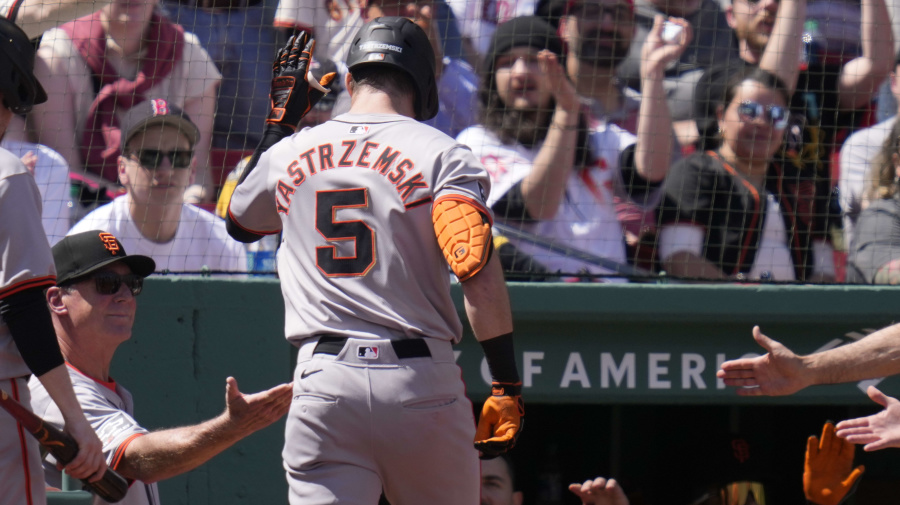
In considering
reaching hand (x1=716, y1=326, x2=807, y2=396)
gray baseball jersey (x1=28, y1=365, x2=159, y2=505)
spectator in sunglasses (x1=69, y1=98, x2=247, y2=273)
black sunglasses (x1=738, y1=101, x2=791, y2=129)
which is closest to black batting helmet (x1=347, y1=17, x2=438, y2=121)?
gray baseball jersey (x1=28, y1=365, x2=159, y2=505)

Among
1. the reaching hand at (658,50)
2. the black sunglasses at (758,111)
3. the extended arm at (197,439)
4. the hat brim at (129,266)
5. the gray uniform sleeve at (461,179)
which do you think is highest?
the reaching hand at (658,50)

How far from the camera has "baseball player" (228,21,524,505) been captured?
264 centimetres

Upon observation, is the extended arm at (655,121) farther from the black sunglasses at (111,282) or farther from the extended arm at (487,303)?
the black sunglasses at (111,282)

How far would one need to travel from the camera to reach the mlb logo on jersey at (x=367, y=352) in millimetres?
2674

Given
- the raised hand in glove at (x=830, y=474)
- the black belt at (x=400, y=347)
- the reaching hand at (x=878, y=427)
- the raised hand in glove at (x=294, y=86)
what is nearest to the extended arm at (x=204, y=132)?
the raised hand in glove at (x=294, y=86)

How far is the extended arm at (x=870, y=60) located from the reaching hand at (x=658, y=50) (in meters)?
0.91

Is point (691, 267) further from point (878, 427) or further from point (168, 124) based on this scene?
point (168, 124)

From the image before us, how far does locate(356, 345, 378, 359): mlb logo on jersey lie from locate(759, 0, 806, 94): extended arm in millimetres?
2971

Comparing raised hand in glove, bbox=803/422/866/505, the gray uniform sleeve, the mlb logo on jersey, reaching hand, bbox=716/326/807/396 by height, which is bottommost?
raised hand in glove, bbox=803/422/866/505

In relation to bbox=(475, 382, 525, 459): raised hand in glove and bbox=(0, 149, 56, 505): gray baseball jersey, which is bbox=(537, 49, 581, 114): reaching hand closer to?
bbox=(475, 382, 525, 459): raised hand in glove

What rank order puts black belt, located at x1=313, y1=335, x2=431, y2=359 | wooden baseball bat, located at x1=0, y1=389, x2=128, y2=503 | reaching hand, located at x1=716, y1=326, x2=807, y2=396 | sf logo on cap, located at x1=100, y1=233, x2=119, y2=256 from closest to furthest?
wooden baseball bat, located at x1=0, y1=389, x2=128, y2=503, black belt, located at x1=313, y1=335, x2=431, y2=359, sf logo on cap, located at x1=100, y1=233, x2=119, y2=256, reaching hand, located at x1=716, y1=326, x2=807, y2=396

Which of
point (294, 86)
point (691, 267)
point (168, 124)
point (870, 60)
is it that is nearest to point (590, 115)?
point (691, 267)

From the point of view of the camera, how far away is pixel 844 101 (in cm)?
518

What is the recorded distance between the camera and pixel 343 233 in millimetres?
2758
